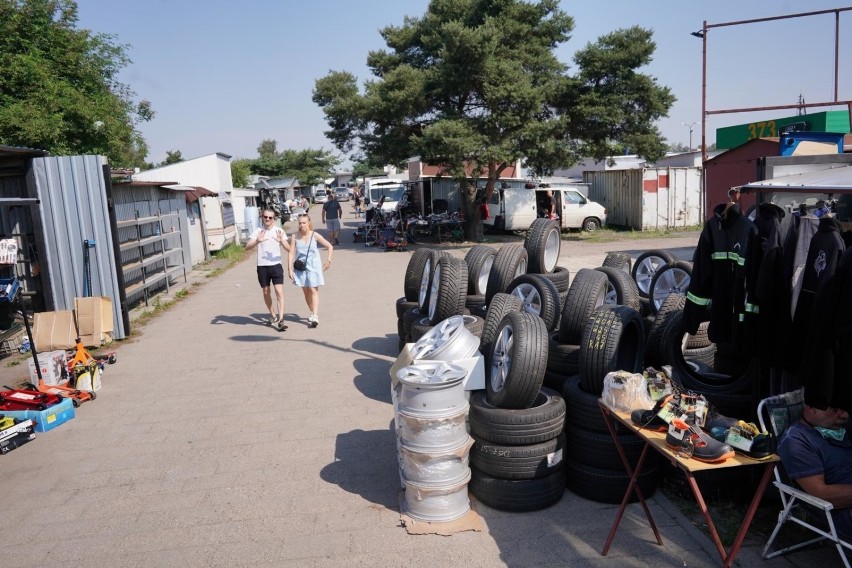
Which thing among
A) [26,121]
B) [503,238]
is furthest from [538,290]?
[26,121]

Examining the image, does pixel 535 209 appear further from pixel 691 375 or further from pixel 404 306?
pixel 691 375

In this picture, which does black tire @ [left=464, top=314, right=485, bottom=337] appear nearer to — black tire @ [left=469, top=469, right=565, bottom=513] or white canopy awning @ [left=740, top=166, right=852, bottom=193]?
black tire @ [left=469, top=469, right=565, bottom=513]

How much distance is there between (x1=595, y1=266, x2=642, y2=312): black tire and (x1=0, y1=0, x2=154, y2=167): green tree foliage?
22219mm

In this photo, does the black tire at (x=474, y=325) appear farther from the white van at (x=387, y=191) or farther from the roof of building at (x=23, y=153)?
the white van at (x=387, y=191)

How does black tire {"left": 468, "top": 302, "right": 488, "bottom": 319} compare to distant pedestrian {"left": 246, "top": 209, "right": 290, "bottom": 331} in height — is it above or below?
below

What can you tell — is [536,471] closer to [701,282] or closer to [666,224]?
[701,282]

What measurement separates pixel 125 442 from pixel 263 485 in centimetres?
185

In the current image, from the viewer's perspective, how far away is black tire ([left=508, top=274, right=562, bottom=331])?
19.2 feet

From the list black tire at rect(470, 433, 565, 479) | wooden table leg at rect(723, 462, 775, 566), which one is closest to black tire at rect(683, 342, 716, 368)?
black tire at rect(470, 433, 565, 479)

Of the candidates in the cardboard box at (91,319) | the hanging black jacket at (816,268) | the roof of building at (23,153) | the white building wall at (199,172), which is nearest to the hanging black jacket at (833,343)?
the hanging black jacket at (816,268)

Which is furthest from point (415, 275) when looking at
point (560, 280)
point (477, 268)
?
point (560, 280)

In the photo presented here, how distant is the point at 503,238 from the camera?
23.2 meters

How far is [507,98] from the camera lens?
19.4m

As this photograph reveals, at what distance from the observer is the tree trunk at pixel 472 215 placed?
22609 millimetres
